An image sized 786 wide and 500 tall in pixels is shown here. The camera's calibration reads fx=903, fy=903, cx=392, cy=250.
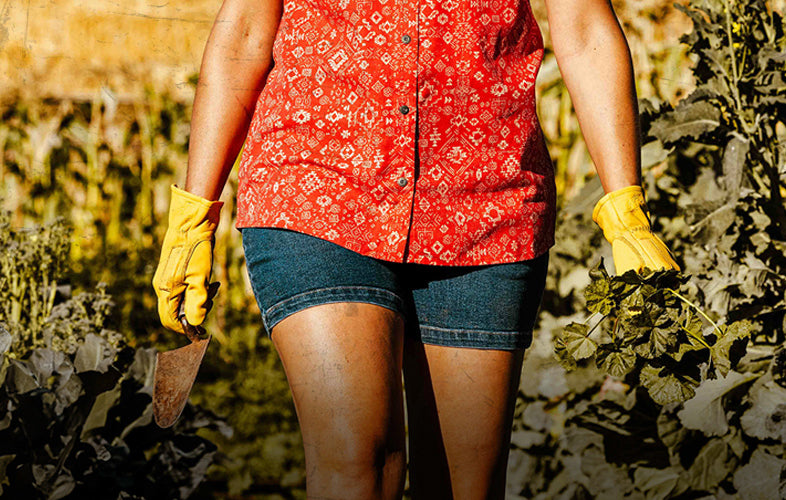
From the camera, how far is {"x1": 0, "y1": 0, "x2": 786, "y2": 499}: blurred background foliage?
12.1 ft

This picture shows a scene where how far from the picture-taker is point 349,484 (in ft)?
4.50

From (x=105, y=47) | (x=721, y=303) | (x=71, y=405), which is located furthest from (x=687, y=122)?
(x=105, y=47)

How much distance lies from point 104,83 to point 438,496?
3061 millimetres

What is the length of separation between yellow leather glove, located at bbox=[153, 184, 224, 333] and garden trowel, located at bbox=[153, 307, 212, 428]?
0.13 feet

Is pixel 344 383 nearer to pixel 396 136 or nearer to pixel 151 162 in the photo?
pixel 396 136

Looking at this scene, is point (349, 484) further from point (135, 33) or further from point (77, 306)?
point (135, 33)

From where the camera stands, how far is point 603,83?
1673mm

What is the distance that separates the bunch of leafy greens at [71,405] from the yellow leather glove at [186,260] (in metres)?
0.62

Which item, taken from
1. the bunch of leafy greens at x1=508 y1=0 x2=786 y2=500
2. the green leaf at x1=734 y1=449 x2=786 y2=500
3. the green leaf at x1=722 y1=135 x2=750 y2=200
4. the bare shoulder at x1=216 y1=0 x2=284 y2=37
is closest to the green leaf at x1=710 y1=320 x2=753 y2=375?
the bunch of leafy greens at x1=508 y1=0 x2=786 y2=500

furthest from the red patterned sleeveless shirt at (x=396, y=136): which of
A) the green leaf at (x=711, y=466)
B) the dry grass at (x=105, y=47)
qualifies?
the dry grass at (x=105, y=47)

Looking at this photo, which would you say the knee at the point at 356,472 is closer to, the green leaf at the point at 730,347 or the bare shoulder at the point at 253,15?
the green leaf at the point at 730,347

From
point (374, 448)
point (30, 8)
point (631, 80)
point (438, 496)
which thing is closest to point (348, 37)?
point (631, 80)

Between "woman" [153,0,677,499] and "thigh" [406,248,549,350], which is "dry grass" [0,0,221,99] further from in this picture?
"thigh" [406,248,549,350]

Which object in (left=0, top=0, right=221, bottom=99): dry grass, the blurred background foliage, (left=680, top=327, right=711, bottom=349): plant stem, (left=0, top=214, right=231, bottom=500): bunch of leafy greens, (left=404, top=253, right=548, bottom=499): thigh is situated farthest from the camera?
(left=0, top=0, right=221, bottom=99): dry grass
